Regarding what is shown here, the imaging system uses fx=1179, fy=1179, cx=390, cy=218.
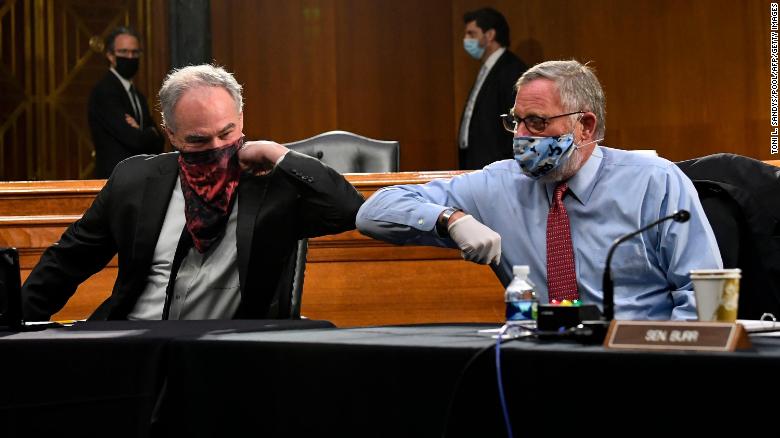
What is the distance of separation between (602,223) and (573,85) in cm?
33

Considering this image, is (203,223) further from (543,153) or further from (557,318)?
(557,318)

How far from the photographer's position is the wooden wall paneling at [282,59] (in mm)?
8906

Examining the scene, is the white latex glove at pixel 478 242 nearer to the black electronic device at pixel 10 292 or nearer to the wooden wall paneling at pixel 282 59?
the black electronic device at pixel 10 292

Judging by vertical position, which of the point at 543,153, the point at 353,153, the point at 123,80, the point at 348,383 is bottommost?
the point at 348,383

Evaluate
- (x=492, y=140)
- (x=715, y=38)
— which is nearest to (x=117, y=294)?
(x=492, y=140)

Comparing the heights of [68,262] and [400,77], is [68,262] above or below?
below

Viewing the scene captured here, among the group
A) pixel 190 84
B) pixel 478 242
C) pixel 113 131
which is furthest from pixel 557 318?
pixel 113 131

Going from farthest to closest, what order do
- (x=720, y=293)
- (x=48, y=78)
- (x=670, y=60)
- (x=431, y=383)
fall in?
(x=48, y=78) → (x=670, y=60) → (x=720, y=293) → (x=431, y=383)

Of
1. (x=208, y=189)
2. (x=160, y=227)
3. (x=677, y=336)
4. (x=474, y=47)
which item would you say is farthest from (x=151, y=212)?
(x=474, y=47)

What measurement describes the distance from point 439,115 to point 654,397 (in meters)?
7.59

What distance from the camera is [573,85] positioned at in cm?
264

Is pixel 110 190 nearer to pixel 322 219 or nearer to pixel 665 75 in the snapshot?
pixel 322 219

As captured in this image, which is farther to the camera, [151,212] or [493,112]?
[493,112]

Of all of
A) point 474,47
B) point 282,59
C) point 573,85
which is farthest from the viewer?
point 282,59
